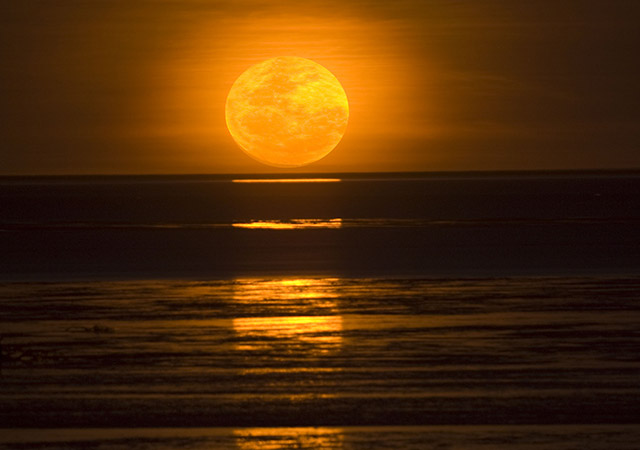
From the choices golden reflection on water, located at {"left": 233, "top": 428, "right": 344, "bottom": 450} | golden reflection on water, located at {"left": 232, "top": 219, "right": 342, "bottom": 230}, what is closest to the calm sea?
golden reflection on water, located at {"left": 233, "top": 428, "right": 344, "bottom": 450}

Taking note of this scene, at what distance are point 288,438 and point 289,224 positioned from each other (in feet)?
67.4

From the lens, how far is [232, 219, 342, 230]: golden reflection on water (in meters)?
24.5

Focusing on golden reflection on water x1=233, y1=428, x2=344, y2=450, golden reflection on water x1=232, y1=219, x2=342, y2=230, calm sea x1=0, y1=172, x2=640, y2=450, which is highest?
golden reflection on water x1=232, y1=219, x2=342, y2=230

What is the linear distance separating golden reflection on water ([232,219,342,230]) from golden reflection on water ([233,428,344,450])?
18.3 m

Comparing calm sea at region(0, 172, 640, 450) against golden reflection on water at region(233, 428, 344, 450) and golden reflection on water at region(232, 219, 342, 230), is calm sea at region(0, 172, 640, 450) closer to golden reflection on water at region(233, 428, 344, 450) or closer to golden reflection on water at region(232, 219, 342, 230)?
golden reflection on water at region(233, 428, 344, 450)

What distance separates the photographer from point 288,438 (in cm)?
553

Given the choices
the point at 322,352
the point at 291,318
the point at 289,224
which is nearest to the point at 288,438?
the point at 322,352

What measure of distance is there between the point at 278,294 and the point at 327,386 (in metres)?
4.75

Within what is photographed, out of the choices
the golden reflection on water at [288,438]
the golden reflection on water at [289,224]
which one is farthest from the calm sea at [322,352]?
the golden reflection on water at [289,224]

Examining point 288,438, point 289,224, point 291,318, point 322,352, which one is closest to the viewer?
point 288,438

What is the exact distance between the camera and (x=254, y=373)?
7.19 meters

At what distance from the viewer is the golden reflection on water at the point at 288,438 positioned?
211 inches

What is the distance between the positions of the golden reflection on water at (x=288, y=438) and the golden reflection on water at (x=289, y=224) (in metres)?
18.3

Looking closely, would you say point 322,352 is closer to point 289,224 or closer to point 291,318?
point 291,318
